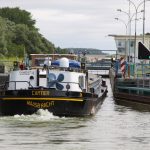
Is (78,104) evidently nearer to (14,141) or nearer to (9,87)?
(9,87)

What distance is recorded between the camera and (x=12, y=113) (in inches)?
1271

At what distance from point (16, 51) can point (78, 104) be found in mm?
77982

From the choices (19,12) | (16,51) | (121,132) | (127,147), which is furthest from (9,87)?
(19,12)

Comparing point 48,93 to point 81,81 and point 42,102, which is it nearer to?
point 42,102

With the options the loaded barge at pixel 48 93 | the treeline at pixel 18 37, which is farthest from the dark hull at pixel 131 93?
the treeline at pixel 18 37

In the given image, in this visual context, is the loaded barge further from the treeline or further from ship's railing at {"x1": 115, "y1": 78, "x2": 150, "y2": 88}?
the treeline

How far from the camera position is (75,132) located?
90.6 feet

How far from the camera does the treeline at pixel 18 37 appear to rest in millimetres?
110594

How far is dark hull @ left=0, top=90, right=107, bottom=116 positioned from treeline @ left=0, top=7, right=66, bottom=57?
212 ft

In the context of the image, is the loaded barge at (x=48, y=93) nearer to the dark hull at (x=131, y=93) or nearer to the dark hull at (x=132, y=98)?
the dark hull at (x=132, y=98)

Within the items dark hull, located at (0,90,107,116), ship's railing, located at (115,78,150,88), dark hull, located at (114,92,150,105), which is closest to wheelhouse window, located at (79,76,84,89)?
dark hull, located at (0,90,107,116)

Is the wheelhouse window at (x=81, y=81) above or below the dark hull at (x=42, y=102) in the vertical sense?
above

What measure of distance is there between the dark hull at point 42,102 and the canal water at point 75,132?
324mm

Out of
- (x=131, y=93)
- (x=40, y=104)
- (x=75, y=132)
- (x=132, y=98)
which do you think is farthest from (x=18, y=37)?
(x=75, y=132)
